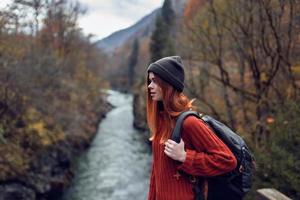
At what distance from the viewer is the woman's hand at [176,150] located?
2574 millimetres

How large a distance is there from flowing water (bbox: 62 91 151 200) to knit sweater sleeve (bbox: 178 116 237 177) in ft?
47.7

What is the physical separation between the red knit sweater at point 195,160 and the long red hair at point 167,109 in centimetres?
15

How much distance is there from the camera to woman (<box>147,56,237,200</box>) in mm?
2582

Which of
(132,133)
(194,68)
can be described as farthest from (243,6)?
(132,133)

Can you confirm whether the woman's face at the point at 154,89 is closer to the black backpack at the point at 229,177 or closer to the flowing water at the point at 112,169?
the black backpack at the point at 229,177

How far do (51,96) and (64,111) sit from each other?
164 centimetres

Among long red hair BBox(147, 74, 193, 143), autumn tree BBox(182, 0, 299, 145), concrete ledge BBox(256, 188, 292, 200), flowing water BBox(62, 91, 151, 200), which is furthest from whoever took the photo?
flowing water BBox(62, 91, 151, 200)

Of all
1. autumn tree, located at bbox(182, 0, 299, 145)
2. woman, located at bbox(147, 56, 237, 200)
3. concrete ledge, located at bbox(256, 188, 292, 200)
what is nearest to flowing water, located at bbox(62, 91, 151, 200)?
autumn tree, located at bbox(182, 0, 299, 145)

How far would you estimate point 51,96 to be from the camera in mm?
22141

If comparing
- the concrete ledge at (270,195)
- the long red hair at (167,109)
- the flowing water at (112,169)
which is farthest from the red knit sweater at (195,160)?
the flowing water at (112,169)

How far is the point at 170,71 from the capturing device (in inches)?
110

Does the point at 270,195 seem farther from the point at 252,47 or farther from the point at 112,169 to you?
the point at 112,169

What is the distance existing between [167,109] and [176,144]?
31 centimetres

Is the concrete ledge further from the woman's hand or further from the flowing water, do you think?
the flowing water
